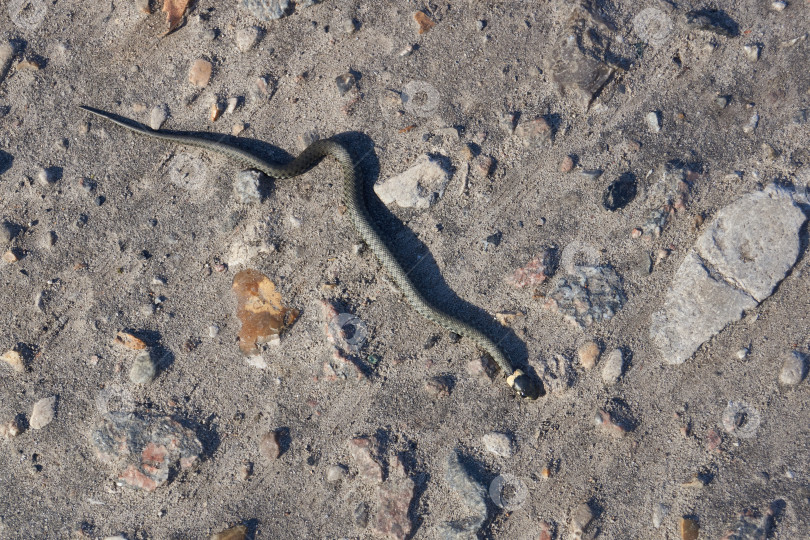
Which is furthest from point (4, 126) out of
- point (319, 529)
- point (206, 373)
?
point (319, 529)

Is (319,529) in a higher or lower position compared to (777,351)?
lower

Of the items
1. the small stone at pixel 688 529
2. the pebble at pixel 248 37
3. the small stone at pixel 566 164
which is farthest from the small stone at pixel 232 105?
the small stone at pixel 688 529

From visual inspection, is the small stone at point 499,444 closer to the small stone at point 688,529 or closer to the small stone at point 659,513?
the small stone at point 659,513

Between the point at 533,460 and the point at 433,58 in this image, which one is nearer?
the point at 533,460

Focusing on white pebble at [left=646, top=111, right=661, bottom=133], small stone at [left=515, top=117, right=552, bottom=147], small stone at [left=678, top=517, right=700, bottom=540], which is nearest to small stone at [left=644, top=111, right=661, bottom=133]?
white pebble at [left=646, top=111, right=661, bottom=133]

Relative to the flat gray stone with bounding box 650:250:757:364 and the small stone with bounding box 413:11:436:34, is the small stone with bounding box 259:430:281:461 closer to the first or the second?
the flat gray stone with bounding box 650:250:757:364

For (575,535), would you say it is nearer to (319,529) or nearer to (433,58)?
(319,529)
